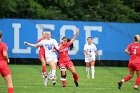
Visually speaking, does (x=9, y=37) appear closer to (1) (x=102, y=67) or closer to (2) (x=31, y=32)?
(2) (x=31, y=32)

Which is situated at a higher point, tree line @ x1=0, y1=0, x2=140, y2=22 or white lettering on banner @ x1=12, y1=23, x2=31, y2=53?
tree line @ x1=0, y1=0, x2=140, y2=22

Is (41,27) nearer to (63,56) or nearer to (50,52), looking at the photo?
(50,52)

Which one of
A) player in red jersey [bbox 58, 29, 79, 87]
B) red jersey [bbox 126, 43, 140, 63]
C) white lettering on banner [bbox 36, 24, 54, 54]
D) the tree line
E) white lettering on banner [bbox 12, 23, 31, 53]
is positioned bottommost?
white lettering on banner [bbox 12, 23, 31, 53]

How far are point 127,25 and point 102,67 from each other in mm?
3386

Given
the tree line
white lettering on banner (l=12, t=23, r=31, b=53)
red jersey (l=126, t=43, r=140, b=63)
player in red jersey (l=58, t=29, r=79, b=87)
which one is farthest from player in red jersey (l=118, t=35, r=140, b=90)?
the tree line

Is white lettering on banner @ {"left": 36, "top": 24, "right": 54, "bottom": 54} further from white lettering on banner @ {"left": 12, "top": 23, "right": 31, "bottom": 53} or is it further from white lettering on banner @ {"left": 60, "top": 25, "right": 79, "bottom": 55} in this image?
white lettering on banner @ {"left": 12, "top": 23, "right": 31, "bottom": 53}

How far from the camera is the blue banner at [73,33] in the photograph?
35.2m

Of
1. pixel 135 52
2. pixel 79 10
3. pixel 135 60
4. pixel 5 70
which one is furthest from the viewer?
pixel 79 10

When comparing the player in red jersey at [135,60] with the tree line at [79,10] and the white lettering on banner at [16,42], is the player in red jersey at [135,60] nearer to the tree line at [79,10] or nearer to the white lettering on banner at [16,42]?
the white lettering on banner at [16,42]

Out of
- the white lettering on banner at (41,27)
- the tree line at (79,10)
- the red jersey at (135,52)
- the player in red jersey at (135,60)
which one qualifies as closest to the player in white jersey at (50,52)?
the player in red jersey at (135,60)

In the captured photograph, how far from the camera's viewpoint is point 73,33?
35688mm

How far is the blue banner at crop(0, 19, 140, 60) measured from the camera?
115ft

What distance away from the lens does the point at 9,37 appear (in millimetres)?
35125

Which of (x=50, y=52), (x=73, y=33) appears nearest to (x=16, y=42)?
(x=73, y=33)
